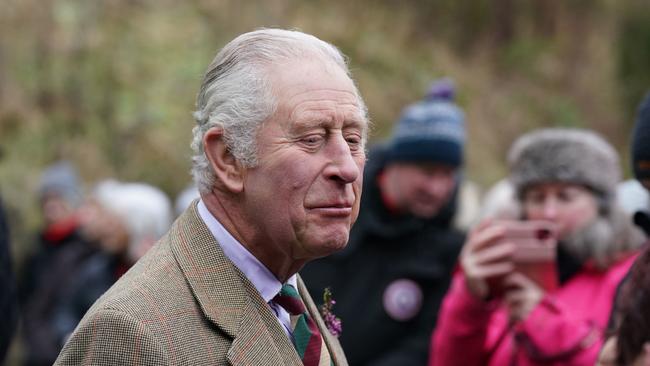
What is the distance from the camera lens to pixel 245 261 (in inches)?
113

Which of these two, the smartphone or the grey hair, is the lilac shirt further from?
the smartphone

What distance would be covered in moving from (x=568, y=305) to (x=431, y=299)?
108cm

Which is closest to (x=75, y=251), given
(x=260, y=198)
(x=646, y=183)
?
(x=646, y=183)

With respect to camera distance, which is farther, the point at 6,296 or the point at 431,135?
the point at 431,135

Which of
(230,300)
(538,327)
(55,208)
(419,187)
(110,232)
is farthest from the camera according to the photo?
(55,208)

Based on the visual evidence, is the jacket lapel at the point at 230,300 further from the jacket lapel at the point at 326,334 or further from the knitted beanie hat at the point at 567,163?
the knitted beanie hat at the point at 567,163

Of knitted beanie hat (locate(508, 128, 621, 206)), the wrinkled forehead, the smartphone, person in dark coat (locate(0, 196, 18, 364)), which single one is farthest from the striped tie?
knitted beanie hat (locate(508, 128, 621, 206))

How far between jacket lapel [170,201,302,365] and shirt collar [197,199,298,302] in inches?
1.3

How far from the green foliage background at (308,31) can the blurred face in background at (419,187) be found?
7179mm

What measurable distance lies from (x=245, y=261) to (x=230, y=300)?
145 millimetres

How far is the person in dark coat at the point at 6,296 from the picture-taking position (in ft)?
14.2

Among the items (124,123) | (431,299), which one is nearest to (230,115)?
(431,299)

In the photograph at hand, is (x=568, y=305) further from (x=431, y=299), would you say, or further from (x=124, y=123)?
(x=124, y=123)

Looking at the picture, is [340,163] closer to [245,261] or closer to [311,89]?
[311,89]
